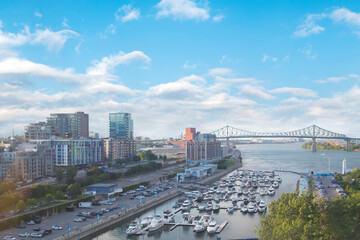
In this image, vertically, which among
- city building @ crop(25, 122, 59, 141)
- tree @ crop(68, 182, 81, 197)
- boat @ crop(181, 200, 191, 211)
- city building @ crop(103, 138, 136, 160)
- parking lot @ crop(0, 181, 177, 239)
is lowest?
boat @ crop(181, 200, 191, 211)

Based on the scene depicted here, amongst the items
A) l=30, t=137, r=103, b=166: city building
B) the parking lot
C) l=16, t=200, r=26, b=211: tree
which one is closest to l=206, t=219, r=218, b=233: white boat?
the parking lot

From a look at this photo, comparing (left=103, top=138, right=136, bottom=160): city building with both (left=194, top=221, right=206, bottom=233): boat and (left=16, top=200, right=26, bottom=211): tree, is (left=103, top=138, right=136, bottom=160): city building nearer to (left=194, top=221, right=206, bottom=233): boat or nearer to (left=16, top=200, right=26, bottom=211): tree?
(left=16, top=200, right=26, bottom=211): tree

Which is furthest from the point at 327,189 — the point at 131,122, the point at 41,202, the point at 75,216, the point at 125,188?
the point at 131,122

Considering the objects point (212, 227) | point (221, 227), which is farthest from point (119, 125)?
point (212, 227)

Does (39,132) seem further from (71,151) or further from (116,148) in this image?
(116,148)

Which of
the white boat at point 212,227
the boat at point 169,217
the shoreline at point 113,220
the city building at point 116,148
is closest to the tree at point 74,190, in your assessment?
the shoreline at point 113,220

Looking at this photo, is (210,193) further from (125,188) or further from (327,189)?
(327,189)

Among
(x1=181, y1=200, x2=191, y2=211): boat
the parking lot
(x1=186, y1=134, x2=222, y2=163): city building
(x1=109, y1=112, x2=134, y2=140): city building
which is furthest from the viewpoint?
(x1=109, y1=112, x2=134, y2=140): city building

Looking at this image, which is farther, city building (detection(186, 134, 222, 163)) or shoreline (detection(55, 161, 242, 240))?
city building (detection(186, 134, 222, 163))
